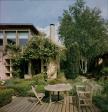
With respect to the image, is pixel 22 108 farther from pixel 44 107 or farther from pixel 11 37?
pixel 11 37

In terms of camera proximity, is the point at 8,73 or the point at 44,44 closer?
the point at 44,44

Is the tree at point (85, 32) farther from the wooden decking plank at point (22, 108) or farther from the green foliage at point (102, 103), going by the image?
the wooden decking plank at point (22, 108)

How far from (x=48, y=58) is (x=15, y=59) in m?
2.96

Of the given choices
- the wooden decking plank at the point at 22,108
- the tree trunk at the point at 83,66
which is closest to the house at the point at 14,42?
the tree trunk at the point at 83,66

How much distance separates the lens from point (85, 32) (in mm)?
28484

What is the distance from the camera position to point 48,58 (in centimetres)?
2034

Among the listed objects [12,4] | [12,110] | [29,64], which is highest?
[12,4]

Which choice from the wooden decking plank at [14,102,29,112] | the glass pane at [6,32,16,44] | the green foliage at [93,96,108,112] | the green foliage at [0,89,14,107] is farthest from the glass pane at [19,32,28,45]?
the green foliage at [93,96,108,112]

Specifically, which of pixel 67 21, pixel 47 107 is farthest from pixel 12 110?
pixel 67 21

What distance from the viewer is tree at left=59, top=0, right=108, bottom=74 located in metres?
28.4

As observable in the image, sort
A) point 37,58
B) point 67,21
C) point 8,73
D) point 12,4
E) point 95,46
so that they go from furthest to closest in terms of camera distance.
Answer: point 67,21 < point 95,46 < point 8,73 < point 37,58 < point 12,4

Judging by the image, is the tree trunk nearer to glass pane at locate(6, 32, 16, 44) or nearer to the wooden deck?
glass pane at locate(6, 32, 16, 44)

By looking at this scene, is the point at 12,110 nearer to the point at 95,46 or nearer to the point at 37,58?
the point at 37,58

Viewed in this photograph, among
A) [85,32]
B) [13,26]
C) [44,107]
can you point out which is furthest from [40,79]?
[85,32]
